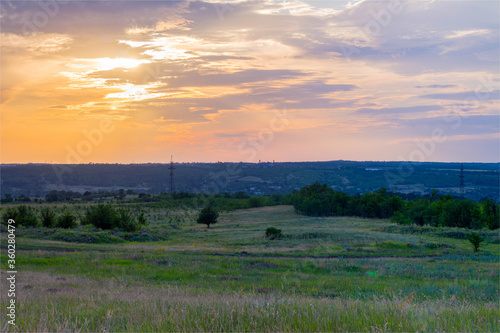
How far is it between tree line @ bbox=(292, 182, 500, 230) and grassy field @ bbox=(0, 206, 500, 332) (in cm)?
1507

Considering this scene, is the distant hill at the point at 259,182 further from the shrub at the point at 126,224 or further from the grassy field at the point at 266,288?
the grassy field at the point at 266,288

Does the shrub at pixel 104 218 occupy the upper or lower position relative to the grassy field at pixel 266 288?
lower

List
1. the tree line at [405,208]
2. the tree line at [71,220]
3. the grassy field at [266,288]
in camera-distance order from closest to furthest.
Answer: the grassy field at [266,288] → the tree line at [71,220] → the tree line at [405,208]

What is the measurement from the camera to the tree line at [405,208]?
219 ft

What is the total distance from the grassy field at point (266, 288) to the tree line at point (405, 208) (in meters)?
15.1

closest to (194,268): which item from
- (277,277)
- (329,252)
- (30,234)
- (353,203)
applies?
(277,277)

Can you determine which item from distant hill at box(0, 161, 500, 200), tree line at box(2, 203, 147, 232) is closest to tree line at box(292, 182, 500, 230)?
tree line at box(2, 203, 147, 232)

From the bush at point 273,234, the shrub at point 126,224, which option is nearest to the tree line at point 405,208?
the bush at point 273,234

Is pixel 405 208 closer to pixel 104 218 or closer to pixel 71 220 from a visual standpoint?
pixel 104 218

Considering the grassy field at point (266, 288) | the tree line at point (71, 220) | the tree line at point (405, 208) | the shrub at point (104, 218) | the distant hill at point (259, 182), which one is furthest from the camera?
the distant hill at point (259, 182)

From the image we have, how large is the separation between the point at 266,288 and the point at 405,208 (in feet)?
238

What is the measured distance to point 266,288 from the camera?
14195mm

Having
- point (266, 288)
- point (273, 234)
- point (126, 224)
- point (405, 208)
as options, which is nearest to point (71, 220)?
point (126, 224)

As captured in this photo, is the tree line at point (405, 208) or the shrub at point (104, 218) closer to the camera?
the shrub at point (104, 218)
